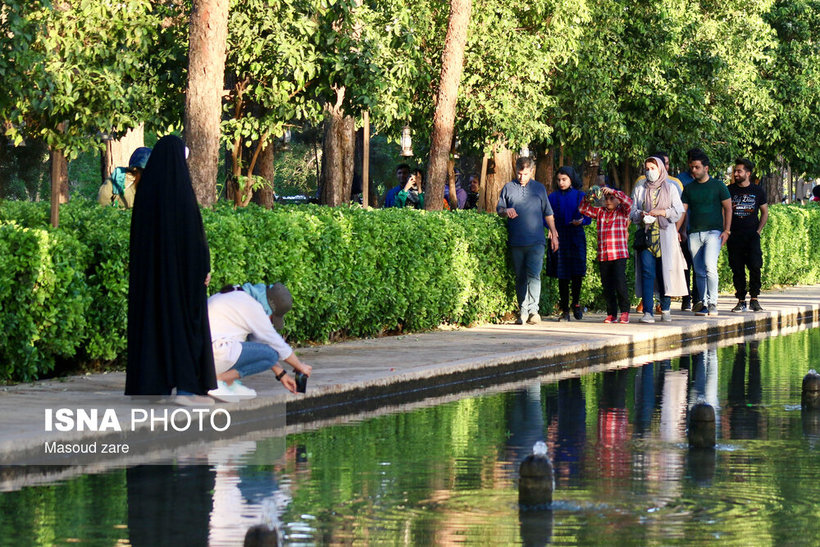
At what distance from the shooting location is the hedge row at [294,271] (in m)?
13.2

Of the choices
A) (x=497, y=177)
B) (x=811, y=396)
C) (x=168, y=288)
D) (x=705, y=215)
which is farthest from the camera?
(x=497, y=177)

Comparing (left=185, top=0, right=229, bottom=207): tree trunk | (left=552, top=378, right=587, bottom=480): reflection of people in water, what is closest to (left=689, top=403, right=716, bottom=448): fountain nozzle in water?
(left=552, top=378, right=587, bottom=480): reflection of people in water

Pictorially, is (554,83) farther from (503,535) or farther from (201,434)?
(503,535)

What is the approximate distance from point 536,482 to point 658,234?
14.3 metres

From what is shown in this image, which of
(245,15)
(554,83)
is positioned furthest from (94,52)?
(554,83)

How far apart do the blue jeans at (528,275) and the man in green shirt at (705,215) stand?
3040mm

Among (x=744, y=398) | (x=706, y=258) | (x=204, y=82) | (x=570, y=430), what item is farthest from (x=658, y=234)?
(x=570, y=430)

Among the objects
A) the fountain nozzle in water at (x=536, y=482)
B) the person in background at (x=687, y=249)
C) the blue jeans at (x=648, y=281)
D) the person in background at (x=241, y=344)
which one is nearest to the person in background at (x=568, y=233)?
the blue jeans at (x=648, y=281)

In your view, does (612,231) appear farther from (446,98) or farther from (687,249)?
(446,98)

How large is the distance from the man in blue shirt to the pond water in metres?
7.94

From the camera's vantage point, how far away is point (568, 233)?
2222cm

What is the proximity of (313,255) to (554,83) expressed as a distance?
14.9 m

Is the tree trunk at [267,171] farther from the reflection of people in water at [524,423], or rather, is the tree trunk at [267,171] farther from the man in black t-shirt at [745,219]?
the reflection of people in water at [524,423]

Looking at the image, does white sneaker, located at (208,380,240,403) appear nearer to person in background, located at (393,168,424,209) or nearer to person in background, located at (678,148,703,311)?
person in background, located at (678,148,703,311)
